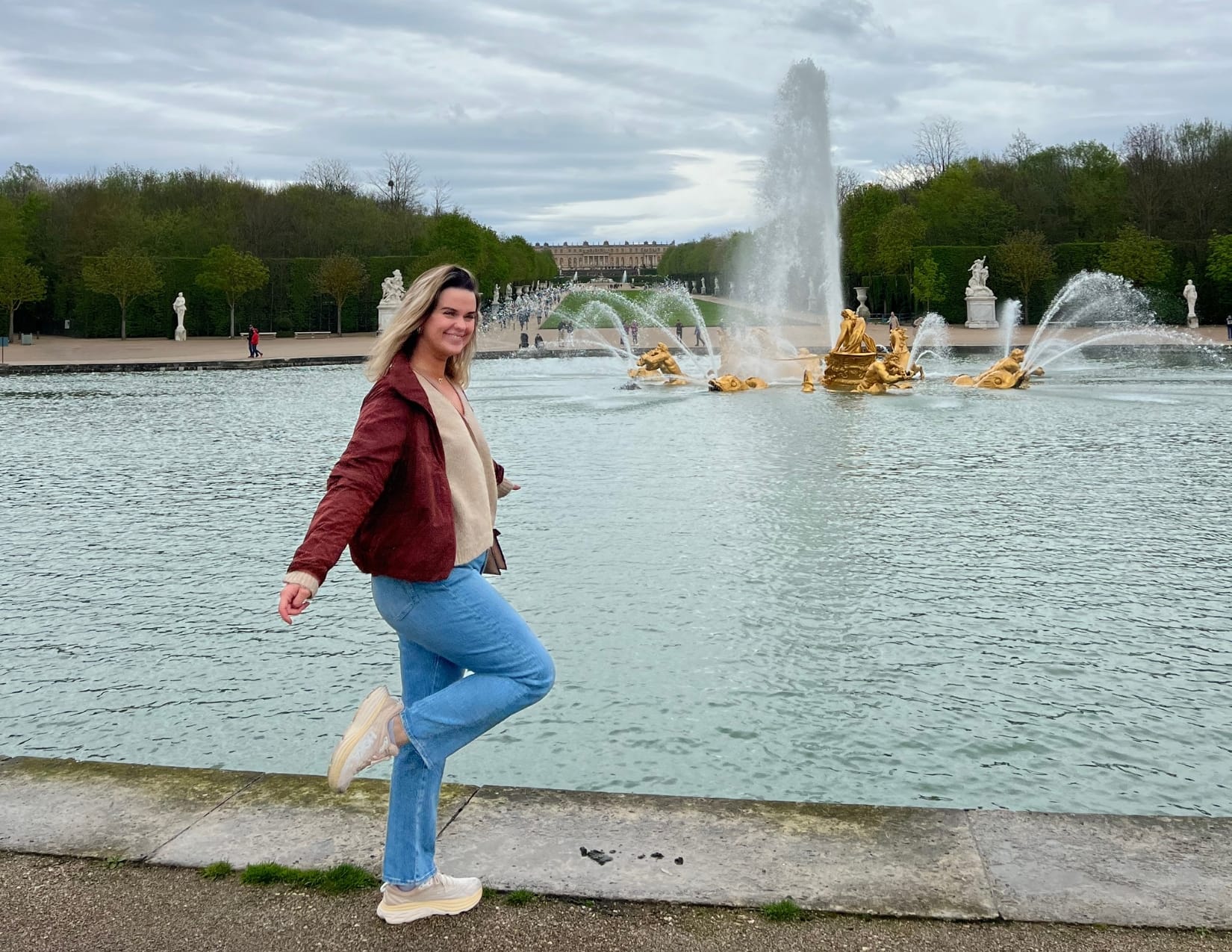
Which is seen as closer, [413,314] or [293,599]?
[293,599]

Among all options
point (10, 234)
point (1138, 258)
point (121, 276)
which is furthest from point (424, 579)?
point (10, 234)

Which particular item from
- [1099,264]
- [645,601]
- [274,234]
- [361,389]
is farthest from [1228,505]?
[274,234]

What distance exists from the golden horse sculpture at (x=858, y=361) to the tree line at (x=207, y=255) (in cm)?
3412

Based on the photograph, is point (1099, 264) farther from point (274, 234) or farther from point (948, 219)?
point (274, 234)

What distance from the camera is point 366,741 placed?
116 inches

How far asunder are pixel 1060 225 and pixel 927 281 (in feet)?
39.1

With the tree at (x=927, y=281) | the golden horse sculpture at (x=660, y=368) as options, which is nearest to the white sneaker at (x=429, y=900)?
the golden horse sculpture at (x=660, y=368)

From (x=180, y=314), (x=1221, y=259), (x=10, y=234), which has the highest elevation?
(x=10, y=234)

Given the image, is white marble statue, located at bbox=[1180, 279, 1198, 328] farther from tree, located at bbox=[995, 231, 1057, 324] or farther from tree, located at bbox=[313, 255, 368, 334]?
tree, located at bbox=[313, 255, 368, 334]

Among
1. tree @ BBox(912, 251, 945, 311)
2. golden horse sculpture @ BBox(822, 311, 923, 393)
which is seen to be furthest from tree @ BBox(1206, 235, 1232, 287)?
golden horse sculpture @ BBox(822, 311, 923, 393)

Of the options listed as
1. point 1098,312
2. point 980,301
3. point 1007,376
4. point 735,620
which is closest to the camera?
point 735,620

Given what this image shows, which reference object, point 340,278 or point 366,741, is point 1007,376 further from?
point 340,278

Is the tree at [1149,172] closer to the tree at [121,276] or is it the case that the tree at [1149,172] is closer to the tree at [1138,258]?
the tree at [1138,258]

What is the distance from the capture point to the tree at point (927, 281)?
53938mm
